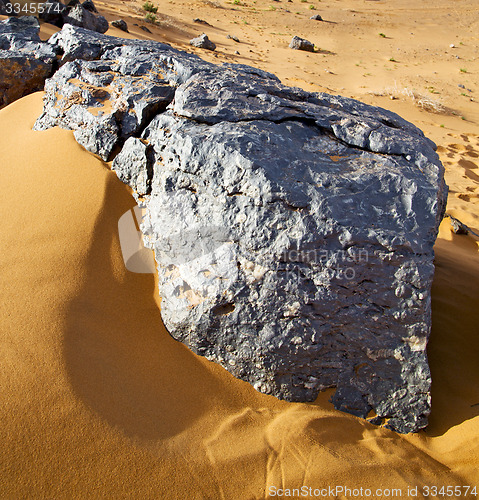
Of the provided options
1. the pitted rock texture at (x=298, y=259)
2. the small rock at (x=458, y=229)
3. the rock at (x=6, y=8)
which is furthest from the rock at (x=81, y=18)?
the small rock at (x=458, y=229)

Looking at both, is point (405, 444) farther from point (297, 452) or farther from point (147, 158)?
point (147, 158)

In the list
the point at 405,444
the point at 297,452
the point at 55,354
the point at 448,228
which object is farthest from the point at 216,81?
the point at 448,228

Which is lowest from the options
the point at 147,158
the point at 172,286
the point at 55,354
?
the point at 55,354

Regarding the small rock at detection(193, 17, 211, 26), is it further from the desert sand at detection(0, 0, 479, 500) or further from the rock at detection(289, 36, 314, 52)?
the desert sand at detection(0, 0, 479, 500)

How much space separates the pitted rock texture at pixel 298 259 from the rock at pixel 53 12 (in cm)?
818

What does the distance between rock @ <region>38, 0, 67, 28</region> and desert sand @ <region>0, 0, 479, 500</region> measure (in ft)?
22.7

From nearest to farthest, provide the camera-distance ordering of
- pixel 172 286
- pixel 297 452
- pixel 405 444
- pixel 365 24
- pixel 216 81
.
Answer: pixel 297 452 < pixel 405 444 < pixel 172 286 < pixel 216 81 < pixel 365 24

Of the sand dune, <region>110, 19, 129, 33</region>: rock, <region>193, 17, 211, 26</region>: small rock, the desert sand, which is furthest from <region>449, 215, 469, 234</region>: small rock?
<region>193, 17, 211, 26</region>: small rock

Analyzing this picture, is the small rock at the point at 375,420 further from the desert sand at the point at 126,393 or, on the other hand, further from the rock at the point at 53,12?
the rock at the point at 53,12

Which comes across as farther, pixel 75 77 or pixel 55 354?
pixel 75 77

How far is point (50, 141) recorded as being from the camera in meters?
2.80

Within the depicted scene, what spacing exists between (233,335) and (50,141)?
2045mm

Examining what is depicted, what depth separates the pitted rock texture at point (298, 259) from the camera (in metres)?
1.88

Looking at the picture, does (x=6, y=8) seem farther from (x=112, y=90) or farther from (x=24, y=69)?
(x=112, y=90)
